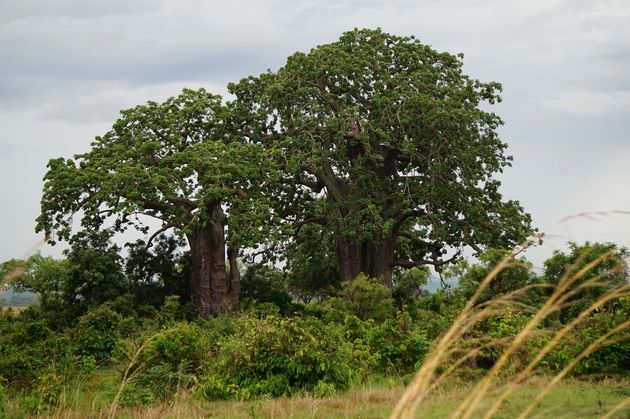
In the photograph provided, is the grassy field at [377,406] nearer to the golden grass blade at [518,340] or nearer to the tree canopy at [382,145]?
the golden grass blade at [518,340]

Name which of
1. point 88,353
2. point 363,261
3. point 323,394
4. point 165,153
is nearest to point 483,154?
point 363,261

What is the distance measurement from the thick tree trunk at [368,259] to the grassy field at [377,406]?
17177 mm

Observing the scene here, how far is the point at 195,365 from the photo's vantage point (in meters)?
12.3

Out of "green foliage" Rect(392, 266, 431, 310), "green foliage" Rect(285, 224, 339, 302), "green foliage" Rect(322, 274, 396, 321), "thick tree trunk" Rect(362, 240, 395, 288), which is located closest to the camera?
"green foliage" Rect(322, 274, 396, 321)

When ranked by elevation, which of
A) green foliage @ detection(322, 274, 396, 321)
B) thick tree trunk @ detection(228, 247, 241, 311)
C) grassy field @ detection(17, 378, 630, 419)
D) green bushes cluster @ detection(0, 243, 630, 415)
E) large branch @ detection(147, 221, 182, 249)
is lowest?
grassy field @ detection(17, 378, 630, 419)

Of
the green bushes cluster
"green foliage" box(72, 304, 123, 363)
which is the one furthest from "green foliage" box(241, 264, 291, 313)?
"green foliage" box(72, 304, 123, 363)

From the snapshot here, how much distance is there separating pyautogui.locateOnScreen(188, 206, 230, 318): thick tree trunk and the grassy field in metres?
13.6

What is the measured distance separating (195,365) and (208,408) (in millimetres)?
3453

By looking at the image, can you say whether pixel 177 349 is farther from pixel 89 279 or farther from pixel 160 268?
pixel 160 268

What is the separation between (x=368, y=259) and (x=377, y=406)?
1933 cm

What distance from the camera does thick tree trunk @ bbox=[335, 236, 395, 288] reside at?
26.6m

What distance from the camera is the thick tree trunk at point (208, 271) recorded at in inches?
902

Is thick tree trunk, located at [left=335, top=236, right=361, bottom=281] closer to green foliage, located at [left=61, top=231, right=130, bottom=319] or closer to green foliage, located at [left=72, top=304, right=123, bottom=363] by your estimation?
green foliage, located at [left=61, top=231, right=130, bottom=319]

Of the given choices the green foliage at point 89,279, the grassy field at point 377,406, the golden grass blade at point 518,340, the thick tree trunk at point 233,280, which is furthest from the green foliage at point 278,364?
the thick tree trunk at point 233,280
